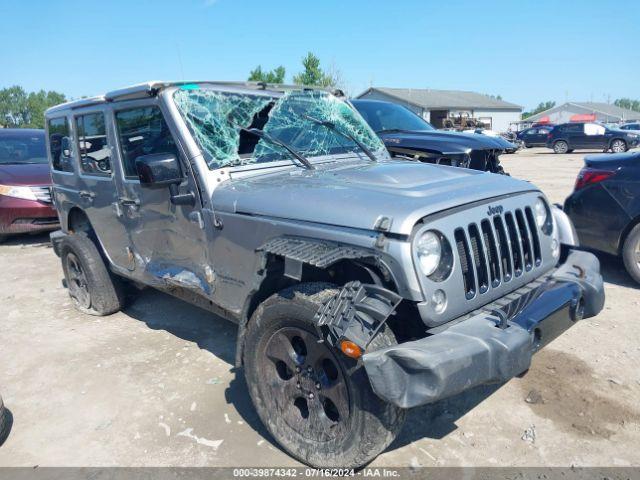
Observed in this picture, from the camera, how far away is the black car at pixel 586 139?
917 inches

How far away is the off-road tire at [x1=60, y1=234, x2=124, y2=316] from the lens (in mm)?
4719

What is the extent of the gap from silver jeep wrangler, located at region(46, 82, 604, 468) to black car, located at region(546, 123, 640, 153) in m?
23.2

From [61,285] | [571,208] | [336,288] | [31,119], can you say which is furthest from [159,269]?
[31,119]

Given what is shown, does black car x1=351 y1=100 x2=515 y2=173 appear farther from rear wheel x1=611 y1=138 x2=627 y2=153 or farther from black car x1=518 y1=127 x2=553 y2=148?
black car x1=518 y1=127 x2=553 y2=148

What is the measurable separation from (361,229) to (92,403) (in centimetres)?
237

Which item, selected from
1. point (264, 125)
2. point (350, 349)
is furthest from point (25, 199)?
point (350, 349)

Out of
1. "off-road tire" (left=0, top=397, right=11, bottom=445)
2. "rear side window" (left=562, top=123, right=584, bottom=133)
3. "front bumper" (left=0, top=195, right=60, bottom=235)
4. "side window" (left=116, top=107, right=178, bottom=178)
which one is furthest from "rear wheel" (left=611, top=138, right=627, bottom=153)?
"off-road tire" (left=0, top=397, right=11, bottom=445)

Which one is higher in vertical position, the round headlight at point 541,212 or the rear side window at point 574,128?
the rear side window at point 574,128

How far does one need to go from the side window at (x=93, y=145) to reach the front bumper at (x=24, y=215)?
160 inches

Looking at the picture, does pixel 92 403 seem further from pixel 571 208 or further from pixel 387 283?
pixel 571 208

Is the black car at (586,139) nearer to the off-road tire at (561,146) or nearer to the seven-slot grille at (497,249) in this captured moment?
the off-road tire at (561,146)

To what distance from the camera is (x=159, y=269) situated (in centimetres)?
379

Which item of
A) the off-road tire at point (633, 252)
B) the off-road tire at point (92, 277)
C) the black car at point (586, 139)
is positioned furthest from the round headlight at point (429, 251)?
the black car at point (586, 139)

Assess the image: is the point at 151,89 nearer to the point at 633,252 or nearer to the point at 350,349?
the point at 350,349
